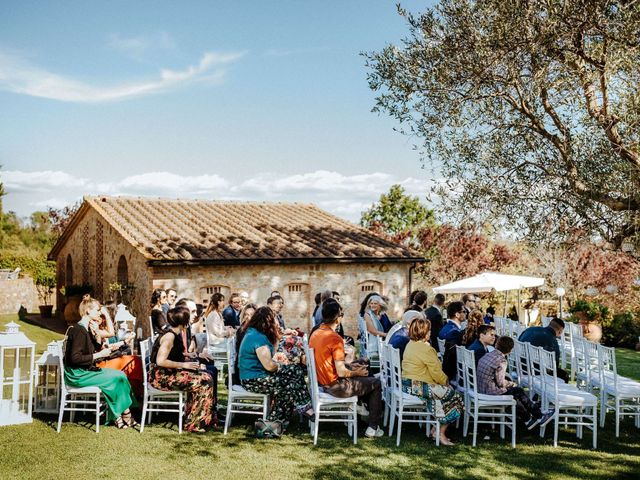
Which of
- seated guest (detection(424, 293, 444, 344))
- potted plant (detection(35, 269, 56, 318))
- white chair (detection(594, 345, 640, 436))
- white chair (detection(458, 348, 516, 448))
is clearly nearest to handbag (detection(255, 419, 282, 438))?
white chair (detection(458, 348, 516, 448))

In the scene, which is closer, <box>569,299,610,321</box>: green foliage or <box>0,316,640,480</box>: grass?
<box>0,316,640,480</box>: grass

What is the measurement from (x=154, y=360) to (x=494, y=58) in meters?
6.43

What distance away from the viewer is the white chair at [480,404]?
6641mm

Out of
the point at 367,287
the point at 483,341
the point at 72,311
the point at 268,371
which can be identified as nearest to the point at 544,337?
the point at 483,341

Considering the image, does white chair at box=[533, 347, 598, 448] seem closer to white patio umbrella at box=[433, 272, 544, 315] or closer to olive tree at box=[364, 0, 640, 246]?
olive tree at box=[364, 0, 640, 246]

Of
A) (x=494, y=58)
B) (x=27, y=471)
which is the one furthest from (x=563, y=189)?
(x=27, y=471)

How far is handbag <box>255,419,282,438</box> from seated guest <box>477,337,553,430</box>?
93.9 inches

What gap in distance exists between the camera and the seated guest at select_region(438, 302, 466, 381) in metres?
7.54

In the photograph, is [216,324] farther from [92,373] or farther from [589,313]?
[589,313]

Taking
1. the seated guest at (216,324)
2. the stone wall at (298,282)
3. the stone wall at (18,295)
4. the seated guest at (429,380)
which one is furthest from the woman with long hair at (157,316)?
the stone wall at (18,295)

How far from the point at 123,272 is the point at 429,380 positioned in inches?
479

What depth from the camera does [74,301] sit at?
18.5 meters

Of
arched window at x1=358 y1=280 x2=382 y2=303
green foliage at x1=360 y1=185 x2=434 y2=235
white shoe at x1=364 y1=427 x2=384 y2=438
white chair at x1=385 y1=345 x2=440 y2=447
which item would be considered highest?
green foliage at x1=360 y1=185 x2=434 y2=235

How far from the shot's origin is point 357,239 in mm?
18734
